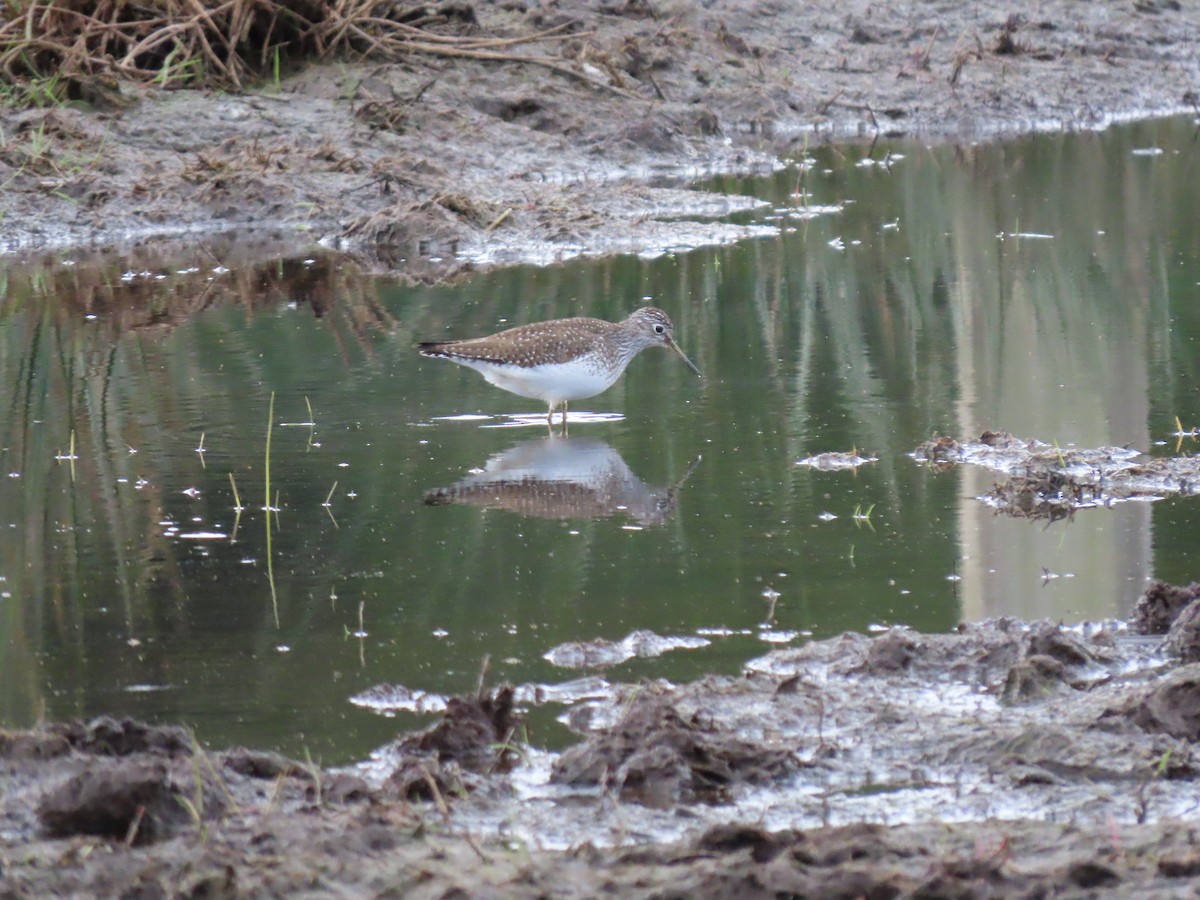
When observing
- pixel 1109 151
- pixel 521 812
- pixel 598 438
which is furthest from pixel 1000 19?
pixel 521 812

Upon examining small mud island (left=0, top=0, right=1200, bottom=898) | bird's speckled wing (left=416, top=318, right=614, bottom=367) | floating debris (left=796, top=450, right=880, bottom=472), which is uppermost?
bird's speckled wing (left=416, top=318, right=614, bottom=367)

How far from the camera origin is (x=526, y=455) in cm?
762

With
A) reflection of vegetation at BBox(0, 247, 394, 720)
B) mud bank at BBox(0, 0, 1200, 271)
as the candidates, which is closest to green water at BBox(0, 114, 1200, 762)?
reflection of vegetation at BBox(0, 247, 394, 720)

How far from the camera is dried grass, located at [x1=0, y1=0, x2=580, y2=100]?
563 inches

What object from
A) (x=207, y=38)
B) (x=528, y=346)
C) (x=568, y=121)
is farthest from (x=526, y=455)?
(x=207, y=38)

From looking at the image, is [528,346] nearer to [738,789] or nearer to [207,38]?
[738,789]

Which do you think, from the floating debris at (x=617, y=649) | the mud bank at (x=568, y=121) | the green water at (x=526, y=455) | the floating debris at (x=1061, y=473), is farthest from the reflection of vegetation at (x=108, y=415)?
the floating debris at (x=1061, y=473)

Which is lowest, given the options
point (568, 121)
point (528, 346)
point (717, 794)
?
point (717, 794)

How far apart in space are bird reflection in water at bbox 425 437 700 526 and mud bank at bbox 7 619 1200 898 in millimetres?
1817

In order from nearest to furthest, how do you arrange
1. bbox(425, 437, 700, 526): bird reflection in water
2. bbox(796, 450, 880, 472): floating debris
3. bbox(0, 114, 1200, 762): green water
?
1. bbox(0, 114, 1200, 762): green water
2. bbox(425, 437, 700, 526): bird reflection in water
3. bbox(796, 450, 880, 472): floating debris

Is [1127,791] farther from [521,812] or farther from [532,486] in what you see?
[532,486]

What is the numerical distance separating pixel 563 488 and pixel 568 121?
30.2 feet

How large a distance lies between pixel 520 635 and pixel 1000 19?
56.0 ft

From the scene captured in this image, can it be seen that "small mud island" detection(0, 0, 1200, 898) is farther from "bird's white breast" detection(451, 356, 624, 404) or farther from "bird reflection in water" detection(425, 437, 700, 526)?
"bird's white breast" detection(451, 356, 624, 404)
